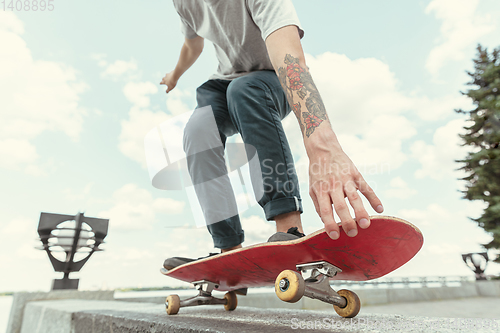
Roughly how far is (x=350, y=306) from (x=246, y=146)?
0.69 meters

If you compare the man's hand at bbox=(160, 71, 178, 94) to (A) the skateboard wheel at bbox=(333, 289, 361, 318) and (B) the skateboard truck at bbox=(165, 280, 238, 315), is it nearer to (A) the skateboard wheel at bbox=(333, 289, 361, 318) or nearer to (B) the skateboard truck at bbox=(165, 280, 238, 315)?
(B) the skateboard truck at bbox=(165, 280, 238, 315)

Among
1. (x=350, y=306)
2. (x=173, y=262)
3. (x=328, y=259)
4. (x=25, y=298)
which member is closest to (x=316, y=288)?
(x=328, y=259)

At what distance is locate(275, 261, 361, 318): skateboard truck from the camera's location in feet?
2.15

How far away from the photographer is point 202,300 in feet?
4.06

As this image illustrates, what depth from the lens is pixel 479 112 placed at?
14078 mm

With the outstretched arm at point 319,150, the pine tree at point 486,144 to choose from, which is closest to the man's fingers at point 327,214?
the outstretched arm at point 319,150

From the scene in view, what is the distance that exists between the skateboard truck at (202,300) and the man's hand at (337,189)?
753 millimetres

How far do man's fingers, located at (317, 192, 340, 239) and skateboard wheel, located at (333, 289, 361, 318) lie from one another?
13.4 inches

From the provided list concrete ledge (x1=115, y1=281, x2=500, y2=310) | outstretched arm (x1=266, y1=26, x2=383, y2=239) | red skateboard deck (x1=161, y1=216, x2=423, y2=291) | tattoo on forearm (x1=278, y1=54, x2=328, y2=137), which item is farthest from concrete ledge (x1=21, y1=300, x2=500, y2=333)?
concrete ledge (x1=115, y1=281, x2=500, y2=310)

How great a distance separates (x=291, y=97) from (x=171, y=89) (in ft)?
5.10

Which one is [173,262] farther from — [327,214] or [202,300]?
[327,214]

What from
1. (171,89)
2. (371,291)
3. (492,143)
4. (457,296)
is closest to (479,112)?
(492,143)

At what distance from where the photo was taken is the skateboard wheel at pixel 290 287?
25.5 inches

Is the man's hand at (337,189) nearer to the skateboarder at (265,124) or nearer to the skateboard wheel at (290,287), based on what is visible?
the skateboarder at (265,124)
